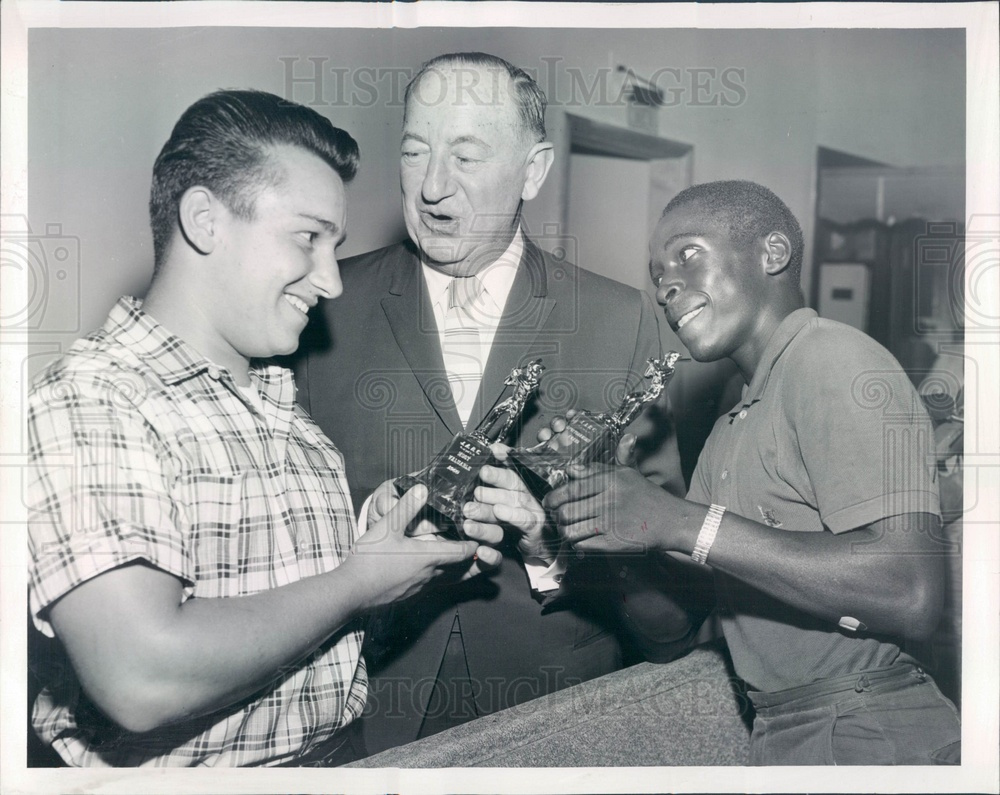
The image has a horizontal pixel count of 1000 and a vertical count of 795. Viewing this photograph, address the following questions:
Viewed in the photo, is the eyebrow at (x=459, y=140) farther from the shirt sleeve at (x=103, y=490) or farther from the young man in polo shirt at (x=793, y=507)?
the shirt sleeve at (x=103, y=490)

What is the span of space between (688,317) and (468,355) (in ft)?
2.03

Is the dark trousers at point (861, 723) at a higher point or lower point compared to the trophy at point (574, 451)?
lower

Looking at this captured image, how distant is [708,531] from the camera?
2387 mm

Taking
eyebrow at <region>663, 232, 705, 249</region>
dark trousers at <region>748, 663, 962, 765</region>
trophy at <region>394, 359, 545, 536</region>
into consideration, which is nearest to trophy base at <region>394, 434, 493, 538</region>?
trophy at <region>394, 359, 545, 536</region>

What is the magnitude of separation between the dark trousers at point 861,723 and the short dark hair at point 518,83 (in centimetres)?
170

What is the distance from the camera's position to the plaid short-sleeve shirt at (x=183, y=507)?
1.98 meters

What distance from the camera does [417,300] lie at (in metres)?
2.50

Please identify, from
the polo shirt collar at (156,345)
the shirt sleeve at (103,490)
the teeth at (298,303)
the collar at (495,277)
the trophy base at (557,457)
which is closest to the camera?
the shirt sleeve at (103,490)

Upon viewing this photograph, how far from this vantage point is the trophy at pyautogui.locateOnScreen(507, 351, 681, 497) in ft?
7.89

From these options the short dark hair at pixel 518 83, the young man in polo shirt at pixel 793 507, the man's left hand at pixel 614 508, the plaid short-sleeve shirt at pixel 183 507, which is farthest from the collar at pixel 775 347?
the plaid short-sleeve shirt at pixel 183 507

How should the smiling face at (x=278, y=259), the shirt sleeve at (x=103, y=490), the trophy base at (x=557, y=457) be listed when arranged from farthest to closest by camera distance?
the trophy base at (x=557, y=457) < the smiling face at (x=278, y=259) < the shirt sleeve at (x=103, y=490)

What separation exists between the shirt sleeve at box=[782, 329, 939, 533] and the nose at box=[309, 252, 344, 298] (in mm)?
1212

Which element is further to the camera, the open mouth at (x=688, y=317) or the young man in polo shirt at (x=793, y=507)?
the open mouth at (x=688, y=317)

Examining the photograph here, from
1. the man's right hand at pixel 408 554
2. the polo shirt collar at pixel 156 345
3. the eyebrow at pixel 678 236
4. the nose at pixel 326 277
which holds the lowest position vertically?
the man's right hand at pixel 408 554
